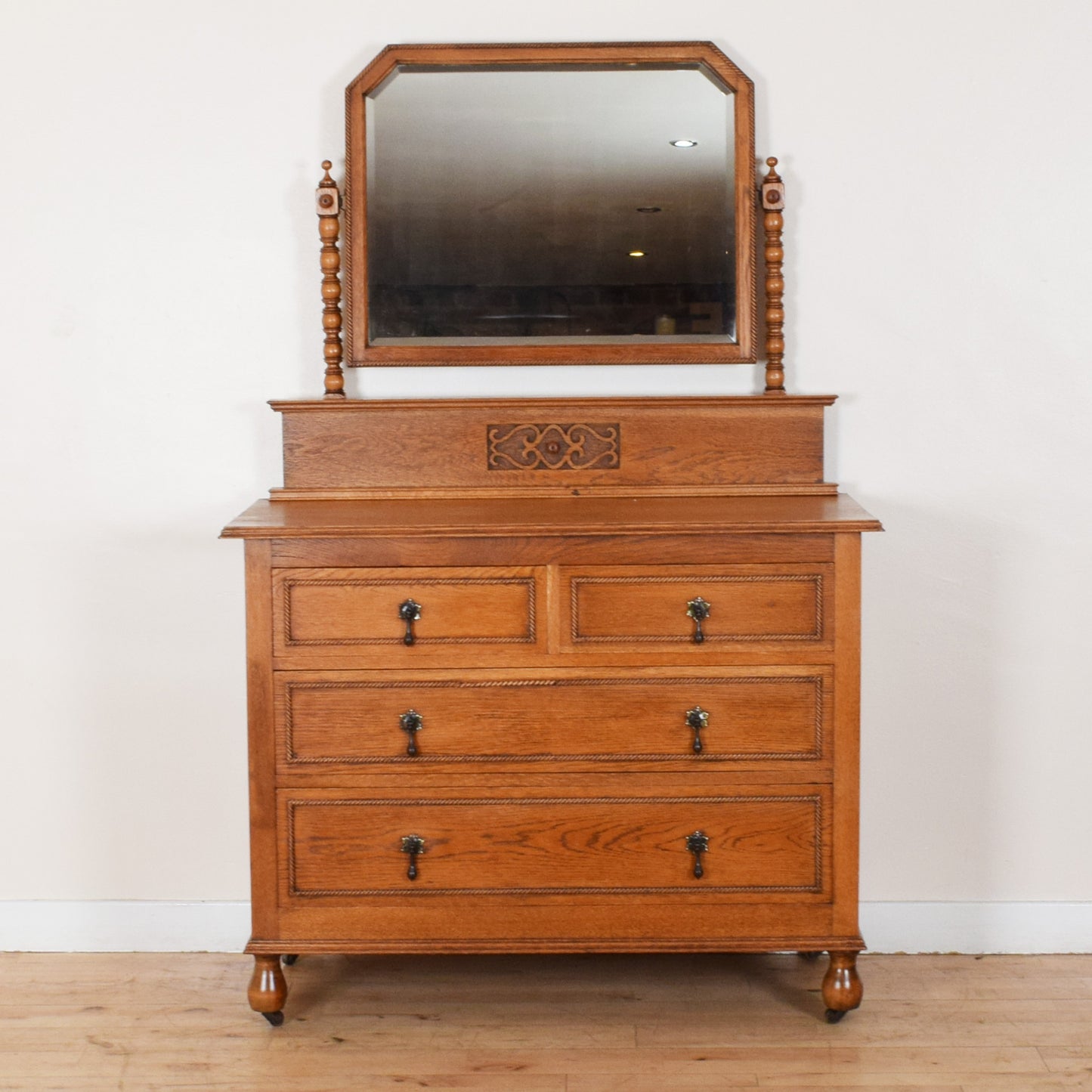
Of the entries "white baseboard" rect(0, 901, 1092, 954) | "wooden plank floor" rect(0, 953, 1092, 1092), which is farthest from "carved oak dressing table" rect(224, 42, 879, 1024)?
"white baseboard" rect(0, 901, 1092, 954)

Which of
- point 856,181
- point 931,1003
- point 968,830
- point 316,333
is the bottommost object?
point 931,1003

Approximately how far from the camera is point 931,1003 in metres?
2.71

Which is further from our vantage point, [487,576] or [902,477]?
[902,477]

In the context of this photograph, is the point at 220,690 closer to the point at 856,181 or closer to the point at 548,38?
the point at 548,38

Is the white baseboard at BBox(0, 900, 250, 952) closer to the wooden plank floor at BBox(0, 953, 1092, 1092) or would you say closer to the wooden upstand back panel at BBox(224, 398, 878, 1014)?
the wooden plank floor at BBox(0, 953, 1092, 1092)

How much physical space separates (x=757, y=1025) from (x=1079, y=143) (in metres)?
2.06

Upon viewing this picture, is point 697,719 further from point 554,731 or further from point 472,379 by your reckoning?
point 472,379

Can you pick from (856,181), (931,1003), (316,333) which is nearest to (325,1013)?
(931,1003)

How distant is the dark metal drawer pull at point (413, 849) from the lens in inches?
96.3

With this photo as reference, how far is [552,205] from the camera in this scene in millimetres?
2828

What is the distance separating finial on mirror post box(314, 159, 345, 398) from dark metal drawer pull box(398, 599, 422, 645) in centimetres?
67

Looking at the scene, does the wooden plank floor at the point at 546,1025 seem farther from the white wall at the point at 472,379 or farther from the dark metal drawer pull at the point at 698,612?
the dark metal drawer pull at the point at 698,612

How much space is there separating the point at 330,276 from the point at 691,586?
1.10 metres

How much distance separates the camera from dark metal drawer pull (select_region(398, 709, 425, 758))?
7.92 feet
